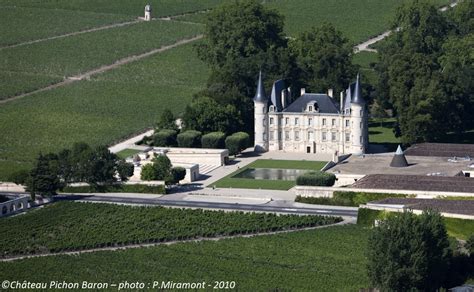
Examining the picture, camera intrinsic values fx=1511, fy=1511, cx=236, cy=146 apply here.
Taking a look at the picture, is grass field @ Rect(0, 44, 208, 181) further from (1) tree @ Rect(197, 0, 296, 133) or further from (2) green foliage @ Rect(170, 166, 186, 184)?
(2) green foliage @ Rect(170, 166, 186, 184)

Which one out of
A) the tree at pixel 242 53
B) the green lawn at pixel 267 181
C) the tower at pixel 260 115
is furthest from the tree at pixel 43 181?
the tree at pixel 242 53

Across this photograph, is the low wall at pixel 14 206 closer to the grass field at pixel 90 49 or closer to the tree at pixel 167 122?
the tree at pixel 167 122

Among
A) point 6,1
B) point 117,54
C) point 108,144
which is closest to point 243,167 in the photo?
point 108,144

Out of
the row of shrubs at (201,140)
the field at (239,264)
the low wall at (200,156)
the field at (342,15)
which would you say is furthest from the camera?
the field at (342,15)

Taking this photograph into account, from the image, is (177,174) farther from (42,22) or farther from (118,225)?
(42,22)

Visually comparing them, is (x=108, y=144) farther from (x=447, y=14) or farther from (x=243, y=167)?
(x=447, y=14)

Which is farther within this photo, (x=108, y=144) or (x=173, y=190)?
(x=108, y=144)
